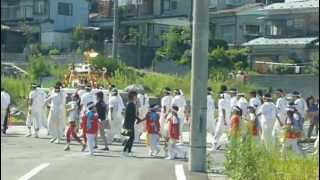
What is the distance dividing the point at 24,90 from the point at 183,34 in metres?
14.6

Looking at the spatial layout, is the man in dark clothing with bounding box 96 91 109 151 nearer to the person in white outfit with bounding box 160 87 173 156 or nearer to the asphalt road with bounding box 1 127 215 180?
the asphalt road with bounding box 1 127 215 180

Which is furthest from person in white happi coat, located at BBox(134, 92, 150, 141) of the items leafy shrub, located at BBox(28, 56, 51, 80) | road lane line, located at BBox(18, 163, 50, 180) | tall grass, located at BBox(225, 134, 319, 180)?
leafy shrub, located at BBox(28, 56, 51, 80)

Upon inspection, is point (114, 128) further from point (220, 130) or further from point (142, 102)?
point (220, 130)

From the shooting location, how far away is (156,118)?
55.0 feet

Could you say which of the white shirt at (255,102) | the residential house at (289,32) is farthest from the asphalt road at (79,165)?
the residential house at (289,32)

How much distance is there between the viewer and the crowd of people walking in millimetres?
16562

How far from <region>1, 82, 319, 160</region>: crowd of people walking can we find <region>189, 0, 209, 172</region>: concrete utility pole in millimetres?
1327

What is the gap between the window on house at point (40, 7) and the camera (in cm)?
5634

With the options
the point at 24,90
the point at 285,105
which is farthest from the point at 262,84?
the point at 24,90

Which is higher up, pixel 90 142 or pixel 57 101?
pixel 57 101

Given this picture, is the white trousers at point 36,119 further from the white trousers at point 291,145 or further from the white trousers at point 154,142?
the white trousers at point 291,145

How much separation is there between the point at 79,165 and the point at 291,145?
422 centimetres

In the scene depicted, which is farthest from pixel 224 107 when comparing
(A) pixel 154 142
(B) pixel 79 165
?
(B) pixel 79 165

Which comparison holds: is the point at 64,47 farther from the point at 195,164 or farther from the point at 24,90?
the point at 195,164
